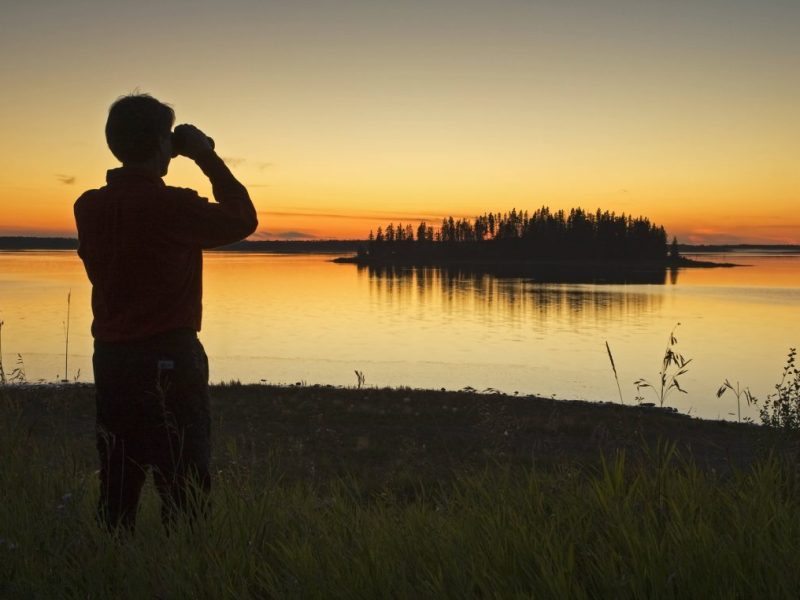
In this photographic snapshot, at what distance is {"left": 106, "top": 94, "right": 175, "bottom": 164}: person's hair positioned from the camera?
3221 mm

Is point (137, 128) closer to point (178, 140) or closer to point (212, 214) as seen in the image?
point (178, 140)

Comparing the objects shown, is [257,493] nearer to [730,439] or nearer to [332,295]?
[730,439]

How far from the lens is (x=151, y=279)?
3211 mm

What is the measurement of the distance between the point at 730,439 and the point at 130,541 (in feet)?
55.0

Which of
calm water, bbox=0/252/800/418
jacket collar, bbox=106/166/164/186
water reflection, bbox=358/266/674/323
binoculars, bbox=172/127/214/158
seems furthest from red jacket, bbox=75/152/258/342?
water reflection, bbox=358/266/674/323

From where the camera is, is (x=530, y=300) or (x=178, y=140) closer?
(x=178, y=140)

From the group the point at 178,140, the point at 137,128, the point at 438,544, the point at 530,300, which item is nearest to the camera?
the point at 438,544

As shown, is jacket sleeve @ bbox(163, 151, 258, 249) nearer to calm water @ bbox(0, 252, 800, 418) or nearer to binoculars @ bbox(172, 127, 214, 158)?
binoculars @ bbox(172, 127, 214, 158)

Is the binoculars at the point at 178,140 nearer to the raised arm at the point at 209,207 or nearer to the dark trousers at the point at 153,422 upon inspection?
the raised arm at the point at 209,207

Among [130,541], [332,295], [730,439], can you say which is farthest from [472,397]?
[332,295]

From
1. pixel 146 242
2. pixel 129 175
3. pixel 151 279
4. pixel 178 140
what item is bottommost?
pixel 151 279

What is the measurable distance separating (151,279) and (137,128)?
0.70m

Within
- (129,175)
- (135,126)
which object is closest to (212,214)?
(129,175)

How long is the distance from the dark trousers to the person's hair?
86cm
